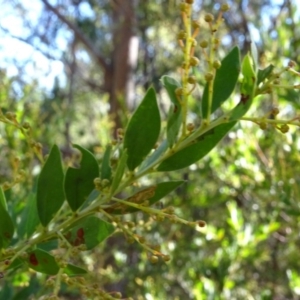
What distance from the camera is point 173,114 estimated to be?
588mm

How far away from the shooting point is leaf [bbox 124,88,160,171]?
570 millimetres

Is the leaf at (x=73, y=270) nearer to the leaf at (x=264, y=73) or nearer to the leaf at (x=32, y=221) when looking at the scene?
the leaf at (x=32, y=221)

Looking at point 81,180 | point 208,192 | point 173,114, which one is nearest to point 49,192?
point 81,180

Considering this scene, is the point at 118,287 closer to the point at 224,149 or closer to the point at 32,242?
the point at 224,149

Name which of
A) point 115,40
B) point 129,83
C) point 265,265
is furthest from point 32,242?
point 115,40

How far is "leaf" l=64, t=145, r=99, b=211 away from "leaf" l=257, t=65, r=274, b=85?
19 centimetres

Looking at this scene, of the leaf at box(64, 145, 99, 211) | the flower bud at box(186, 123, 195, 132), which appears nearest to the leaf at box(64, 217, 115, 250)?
the leaf at box(64, 145, 99, 211)

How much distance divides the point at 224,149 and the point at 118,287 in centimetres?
84

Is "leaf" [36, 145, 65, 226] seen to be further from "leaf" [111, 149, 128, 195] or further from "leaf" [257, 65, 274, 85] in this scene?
"leaf" [257, 65, 274, 85]

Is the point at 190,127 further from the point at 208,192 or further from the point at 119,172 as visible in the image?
the point at 208,192

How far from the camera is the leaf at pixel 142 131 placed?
0.57 m

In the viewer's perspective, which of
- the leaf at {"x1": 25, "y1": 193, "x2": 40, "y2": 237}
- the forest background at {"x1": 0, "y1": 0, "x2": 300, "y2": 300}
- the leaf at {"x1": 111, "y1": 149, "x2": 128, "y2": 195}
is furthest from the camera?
→ the forest background at {"x1": 0, "y1": 0, "x2": 300, "y2": 300}

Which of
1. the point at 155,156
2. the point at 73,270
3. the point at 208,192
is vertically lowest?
the point at 208,192

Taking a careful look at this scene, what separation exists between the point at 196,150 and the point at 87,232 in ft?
0.46
